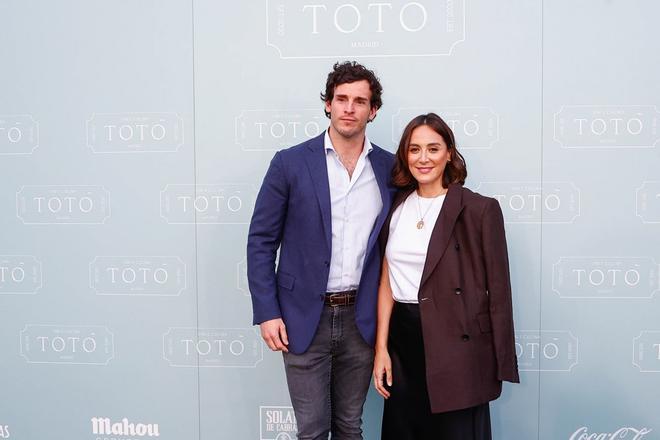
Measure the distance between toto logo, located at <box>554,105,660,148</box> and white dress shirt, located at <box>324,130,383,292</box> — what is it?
1004 millimetres

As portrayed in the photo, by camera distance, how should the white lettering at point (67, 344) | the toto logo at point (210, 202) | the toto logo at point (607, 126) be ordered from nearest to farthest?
the toto logo at point (607, 126), the toto logo at point (210, 202), the white lettering at point (67, 344)

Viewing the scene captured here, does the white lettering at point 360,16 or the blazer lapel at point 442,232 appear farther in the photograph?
the white lettering at point 360,16

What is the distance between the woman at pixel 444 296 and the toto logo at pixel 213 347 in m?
0.86

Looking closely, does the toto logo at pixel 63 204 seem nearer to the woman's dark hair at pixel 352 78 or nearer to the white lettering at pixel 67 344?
the white lettering at pixel 67 344

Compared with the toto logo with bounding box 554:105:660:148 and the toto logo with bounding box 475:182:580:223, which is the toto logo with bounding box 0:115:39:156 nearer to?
the toto logo with bounding box 475:182:580:223

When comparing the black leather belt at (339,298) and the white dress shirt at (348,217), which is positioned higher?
the white dress shirt at (348,217)

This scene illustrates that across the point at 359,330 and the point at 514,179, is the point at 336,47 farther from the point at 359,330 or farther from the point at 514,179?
the point at 359,330

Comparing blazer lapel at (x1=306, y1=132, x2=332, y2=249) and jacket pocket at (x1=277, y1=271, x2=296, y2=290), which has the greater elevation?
blazer lapel at (x1=306, y1=132, x2=332, y2=249)

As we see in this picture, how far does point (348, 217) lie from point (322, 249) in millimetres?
146

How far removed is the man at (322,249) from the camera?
168 centimetres

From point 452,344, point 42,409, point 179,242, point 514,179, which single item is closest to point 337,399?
point 452,344

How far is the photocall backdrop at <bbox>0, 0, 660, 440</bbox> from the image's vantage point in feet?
7.06

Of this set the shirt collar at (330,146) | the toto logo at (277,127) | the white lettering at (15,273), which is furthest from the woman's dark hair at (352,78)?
the white lettering at (15,273)

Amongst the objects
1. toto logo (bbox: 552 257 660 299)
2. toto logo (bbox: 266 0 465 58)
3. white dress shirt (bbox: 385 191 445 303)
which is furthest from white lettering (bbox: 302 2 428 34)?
toto logo (bbox: 552 257 660 299)
